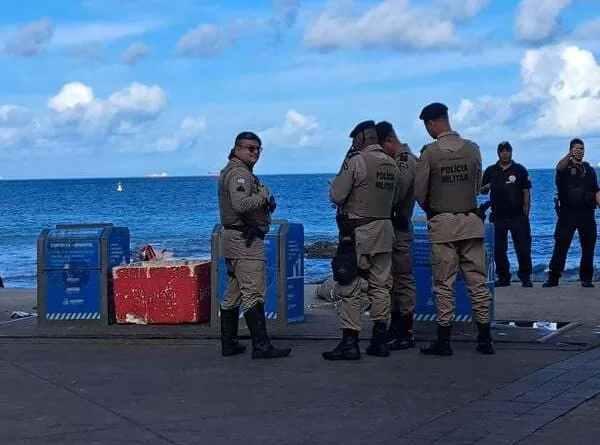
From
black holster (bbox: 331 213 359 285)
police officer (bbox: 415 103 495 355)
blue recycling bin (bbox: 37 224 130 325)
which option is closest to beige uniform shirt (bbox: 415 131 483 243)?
police officer (bbox: 415 103 495 355)

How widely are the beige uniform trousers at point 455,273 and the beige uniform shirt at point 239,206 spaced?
1.40 metres

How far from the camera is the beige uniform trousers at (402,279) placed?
8789 mm

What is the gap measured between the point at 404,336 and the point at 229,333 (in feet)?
4.71

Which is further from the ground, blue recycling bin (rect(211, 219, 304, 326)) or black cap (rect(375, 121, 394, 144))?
black cap (rect(375, 121, 394, 144))

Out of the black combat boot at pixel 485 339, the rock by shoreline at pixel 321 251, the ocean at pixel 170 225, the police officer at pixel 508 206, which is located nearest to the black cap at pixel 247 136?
the black combat boot at pixel 485 339

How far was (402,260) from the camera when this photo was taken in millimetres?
8789

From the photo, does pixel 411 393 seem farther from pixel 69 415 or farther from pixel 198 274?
pixel 198 274

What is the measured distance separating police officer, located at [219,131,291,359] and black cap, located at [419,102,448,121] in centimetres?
135

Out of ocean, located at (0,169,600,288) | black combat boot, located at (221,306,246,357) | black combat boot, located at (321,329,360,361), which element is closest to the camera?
black combat boot, located at (321,329,360,361)

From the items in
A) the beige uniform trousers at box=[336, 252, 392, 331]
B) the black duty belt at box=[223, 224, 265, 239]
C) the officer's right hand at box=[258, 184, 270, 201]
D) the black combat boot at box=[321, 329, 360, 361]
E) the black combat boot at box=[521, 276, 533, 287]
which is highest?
the officer's right hand at box=[258, 184, 270, 201]

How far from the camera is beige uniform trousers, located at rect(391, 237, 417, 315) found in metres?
8.79

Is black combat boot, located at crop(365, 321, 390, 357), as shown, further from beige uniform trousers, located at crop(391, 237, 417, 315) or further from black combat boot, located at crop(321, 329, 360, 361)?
beige uniform trousers, located at crop(391, 237, 417, 315)

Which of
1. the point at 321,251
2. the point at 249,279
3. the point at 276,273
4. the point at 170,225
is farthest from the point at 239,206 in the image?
the point at 170,225

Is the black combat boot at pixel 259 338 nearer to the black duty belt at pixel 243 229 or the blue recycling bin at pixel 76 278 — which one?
the black duty belt at pixel 243 229
